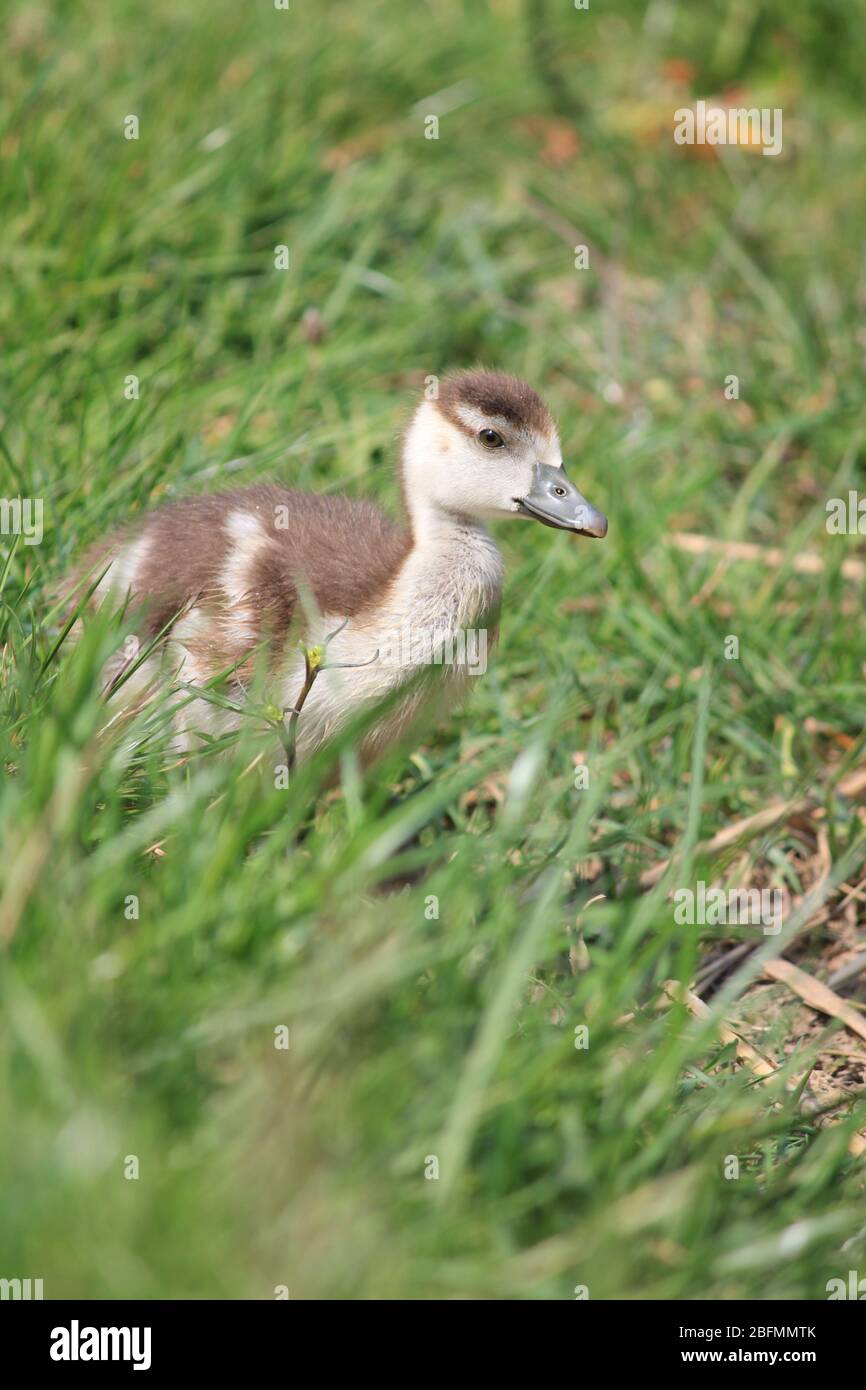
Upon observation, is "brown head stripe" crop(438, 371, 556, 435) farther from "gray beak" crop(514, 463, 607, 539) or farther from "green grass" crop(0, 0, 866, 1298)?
"green grass" crop(0, 0, 866, 1298)

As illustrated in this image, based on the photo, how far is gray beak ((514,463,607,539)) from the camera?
121 inches

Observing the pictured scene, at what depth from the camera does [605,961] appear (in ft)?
Answer: 7.24

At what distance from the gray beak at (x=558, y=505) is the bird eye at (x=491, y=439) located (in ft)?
0.27

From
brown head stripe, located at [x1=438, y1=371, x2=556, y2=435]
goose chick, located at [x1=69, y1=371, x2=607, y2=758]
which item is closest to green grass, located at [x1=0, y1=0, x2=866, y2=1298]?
goose chick, located at [x1=69, y1=371, x2=607, y2=758]

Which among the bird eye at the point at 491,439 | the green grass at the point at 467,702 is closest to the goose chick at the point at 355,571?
the bird eye at the point at 491,439

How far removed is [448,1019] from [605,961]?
0.97 feet

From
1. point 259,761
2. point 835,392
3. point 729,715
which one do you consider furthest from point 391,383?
point 259,761

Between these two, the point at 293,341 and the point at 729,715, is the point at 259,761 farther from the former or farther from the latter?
Answer: the point at 293,341

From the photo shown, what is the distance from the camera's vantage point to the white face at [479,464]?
3131 mm

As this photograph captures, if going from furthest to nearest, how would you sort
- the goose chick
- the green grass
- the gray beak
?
the gray beak < the goose chick < the green grass

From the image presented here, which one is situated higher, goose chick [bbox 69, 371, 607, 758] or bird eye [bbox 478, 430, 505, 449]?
bird eye [bbox 478, 430, 505, 449]

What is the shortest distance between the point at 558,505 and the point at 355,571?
406 mm

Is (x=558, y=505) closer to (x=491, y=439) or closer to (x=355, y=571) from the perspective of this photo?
(x=491, y=439)

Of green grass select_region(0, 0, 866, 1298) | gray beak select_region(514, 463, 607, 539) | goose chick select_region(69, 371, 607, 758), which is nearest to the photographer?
green grass select_region(0, 0, 866, 1298)
